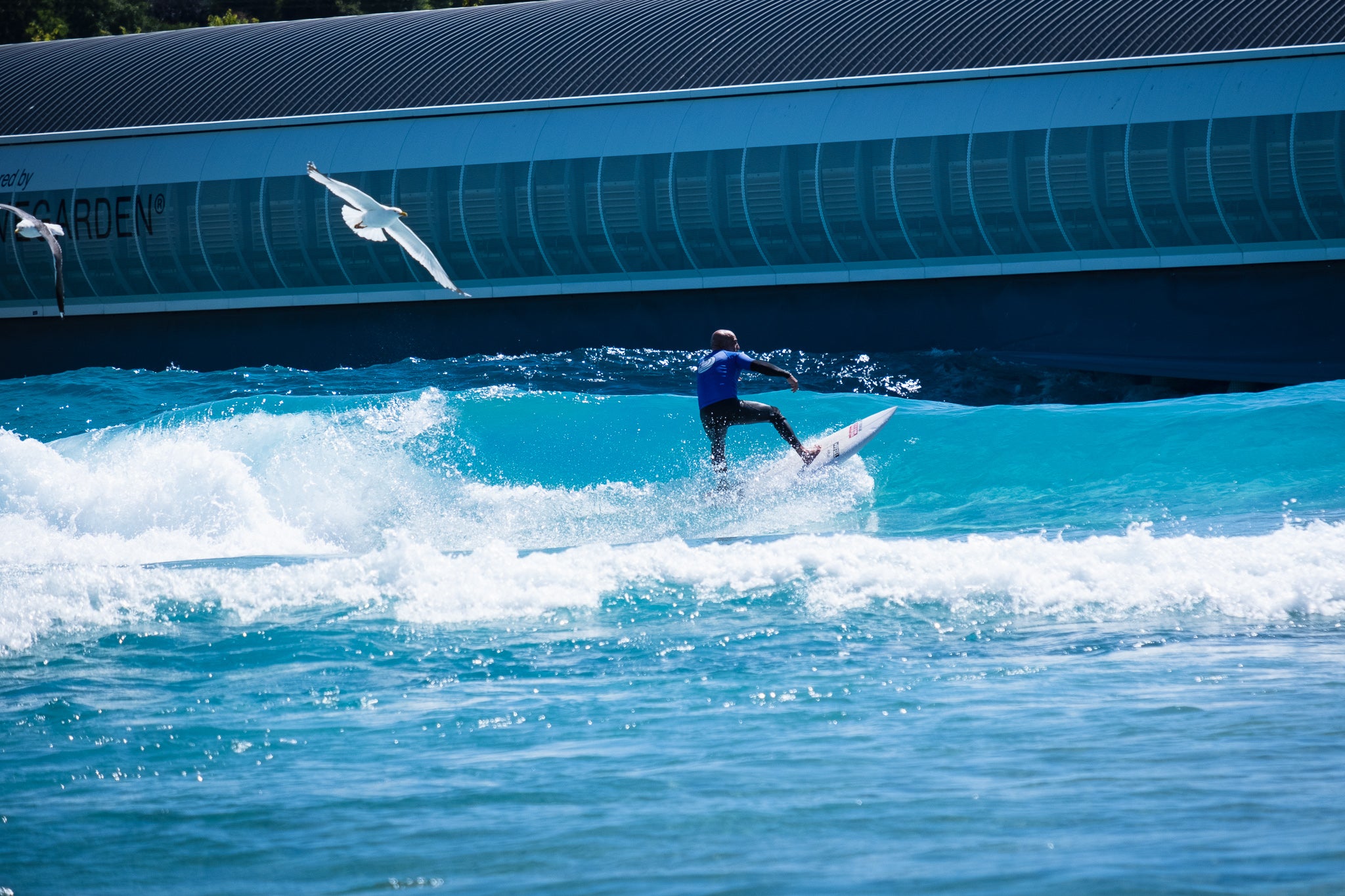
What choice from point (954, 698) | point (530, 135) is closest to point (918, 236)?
point (530, 135)

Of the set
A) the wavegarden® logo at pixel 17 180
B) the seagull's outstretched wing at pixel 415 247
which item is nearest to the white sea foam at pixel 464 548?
the seagull's outstretched wing at pixel 415 247

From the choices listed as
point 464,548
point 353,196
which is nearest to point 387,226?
point 353,196

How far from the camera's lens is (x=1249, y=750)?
5.77m

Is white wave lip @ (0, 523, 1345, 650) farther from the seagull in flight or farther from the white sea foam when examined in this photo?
the seagull in flight

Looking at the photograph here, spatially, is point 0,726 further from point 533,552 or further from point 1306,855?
point 1306,855

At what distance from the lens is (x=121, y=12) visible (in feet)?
171

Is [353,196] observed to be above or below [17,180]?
below

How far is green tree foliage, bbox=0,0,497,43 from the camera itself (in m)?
49.1

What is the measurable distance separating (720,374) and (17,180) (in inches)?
757

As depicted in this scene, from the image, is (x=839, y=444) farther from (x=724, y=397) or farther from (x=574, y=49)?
(x=574, y=49)

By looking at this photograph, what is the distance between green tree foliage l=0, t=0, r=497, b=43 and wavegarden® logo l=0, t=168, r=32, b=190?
21348mm

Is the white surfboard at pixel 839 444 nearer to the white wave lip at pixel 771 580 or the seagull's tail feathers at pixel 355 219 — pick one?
the white wave lip at pixel 771 580

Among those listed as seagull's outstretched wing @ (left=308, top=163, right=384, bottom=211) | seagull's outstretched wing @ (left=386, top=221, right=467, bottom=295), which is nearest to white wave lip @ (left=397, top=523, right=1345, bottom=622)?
seagull's outstretched wing @ (left=386, top=221, right=467, bottom=295)

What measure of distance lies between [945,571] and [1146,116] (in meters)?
14.3
